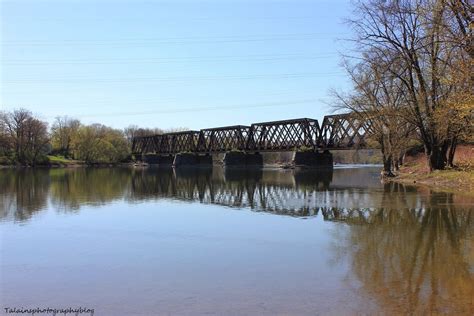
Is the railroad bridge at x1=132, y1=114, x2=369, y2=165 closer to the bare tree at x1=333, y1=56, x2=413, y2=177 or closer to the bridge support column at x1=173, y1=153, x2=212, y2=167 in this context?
the bridge support column at x1=173, y1=153, x2=212, y2=167

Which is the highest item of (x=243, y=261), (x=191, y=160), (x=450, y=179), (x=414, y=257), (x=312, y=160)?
(x=312, y=160)

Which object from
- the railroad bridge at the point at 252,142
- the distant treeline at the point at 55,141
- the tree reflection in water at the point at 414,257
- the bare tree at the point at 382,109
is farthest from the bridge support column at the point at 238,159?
the tree reflection in water at the point at 414,257

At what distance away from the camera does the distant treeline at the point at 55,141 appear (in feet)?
360

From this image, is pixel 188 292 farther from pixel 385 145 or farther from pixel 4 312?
pixel 385 145

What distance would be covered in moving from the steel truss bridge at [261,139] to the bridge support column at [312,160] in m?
2.05

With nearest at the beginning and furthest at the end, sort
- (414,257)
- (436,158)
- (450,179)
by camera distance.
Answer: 1. (414,257)
2. (450,179)
3. (436,158)

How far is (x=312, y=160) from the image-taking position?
95.2 metres

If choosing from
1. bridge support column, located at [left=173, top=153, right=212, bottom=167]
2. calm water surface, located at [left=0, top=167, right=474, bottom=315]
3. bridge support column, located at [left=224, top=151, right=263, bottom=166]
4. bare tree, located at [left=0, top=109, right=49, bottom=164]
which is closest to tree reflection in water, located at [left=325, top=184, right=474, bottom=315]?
calm water surface, located at [left=0, top=167, right=474, bottom=315]

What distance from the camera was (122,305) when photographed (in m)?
7.73

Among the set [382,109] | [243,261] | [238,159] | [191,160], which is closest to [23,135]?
[191,160]

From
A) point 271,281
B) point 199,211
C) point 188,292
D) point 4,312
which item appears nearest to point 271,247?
point 271,281

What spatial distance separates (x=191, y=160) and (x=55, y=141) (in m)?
40.9

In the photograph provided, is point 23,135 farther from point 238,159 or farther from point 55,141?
point 238,159

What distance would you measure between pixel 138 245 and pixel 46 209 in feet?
34.6
